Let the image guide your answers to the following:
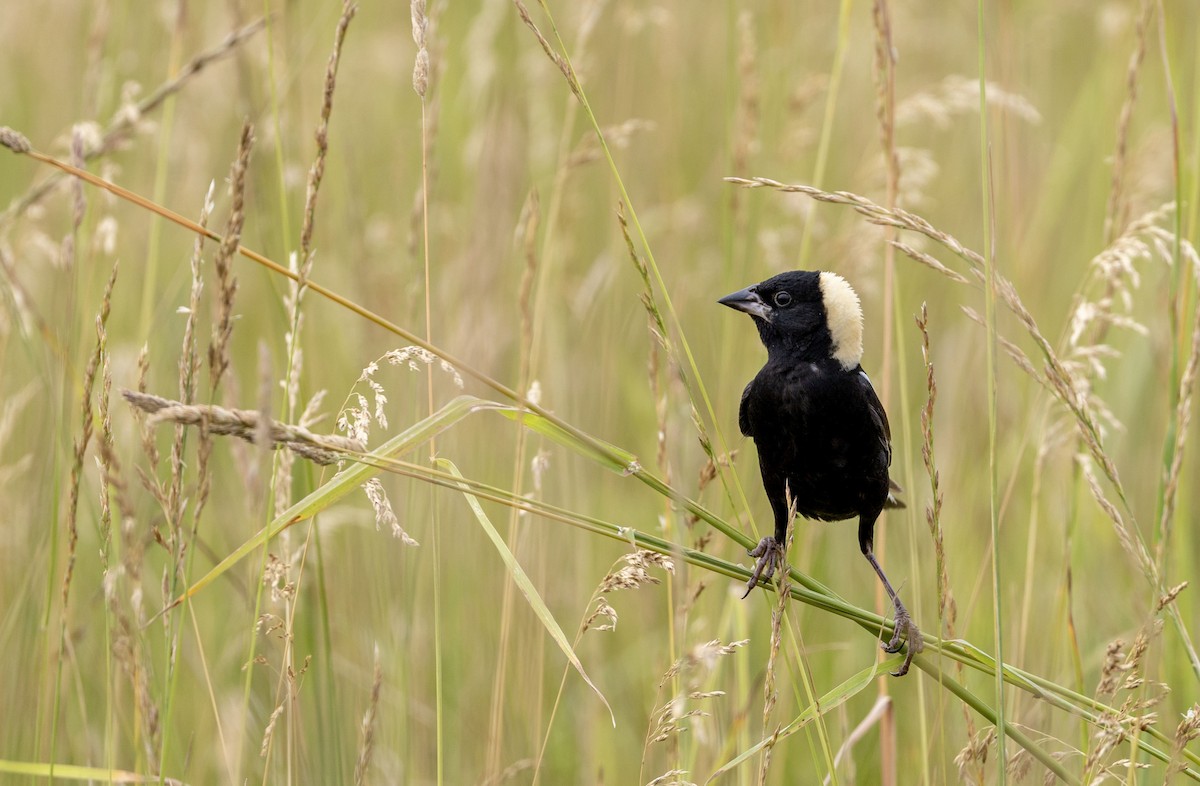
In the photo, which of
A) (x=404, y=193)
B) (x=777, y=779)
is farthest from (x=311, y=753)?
(x=404, y=193)

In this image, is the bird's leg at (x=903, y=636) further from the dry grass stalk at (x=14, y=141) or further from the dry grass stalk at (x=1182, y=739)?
the dry grass stalk at (x=14, y=141)

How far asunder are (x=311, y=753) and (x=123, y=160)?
12.0ft

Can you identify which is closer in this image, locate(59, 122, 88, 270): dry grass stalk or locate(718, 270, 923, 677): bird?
locate(59, 122, 88, 270): dry grass stalk

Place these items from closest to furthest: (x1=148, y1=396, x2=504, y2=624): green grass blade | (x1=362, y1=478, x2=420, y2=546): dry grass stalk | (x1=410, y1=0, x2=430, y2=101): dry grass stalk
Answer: (x1=362, y1=478, x2=420, y2=546): dry grass stalk, (x1=148, y1=396, x2=504, y2=624): green grass blade, (x1=410, y1=0, x2=430, y2=101): dry grass stalk

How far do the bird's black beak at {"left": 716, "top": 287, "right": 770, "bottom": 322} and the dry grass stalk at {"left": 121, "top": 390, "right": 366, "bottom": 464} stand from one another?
58.3 inches

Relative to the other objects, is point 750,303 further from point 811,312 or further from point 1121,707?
point 1121,707

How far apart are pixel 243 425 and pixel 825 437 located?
166cm

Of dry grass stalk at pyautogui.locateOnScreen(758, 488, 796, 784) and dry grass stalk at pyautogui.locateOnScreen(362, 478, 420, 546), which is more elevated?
dry grass stalk at pyautogui.locateOnScreen(362, 478, 420, 546)

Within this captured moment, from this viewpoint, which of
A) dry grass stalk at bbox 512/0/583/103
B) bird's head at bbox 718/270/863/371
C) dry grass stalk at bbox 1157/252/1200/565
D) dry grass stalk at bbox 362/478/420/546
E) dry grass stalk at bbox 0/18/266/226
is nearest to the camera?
dry grass stalk at bbox 362/478/420/546

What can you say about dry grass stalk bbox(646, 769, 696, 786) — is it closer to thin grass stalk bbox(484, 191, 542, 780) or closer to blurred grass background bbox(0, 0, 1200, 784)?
blurred grass background bbox(0, 0, 1200, 784)

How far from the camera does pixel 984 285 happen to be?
6.50 ft

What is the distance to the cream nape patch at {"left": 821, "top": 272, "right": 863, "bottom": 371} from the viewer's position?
293 cm

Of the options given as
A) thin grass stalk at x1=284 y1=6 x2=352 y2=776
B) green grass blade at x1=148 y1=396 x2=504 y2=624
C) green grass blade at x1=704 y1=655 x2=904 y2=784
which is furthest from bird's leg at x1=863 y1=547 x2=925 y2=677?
thin grass stalk at x1=284 y1=6 x2=352 y2=776

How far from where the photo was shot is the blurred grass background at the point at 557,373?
250cm
